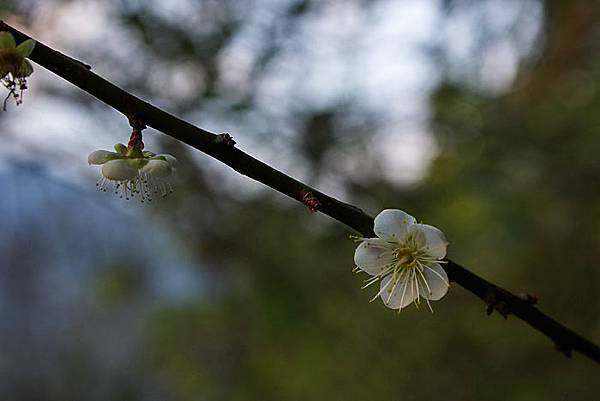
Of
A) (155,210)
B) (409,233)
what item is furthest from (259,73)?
(409,233)

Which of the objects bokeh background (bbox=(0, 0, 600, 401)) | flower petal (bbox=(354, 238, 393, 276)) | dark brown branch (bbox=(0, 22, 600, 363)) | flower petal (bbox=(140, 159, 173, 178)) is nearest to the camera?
dark brown branch (bbox=(0, 22, 600, 363))

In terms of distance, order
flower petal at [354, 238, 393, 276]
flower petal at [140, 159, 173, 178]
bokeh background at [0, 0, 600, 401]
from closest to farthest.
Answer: flower petal at [140, 159, 173, 178] → flower petal at [354, 238, 393, 276] → bokeh background at [0, 0, 600, 401]

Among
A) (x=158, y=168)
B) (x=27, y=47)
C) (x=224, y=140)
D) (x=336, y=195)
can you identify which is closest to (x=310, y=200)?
(x=224, y=140)

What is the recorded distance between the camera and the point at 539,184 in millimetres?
2365

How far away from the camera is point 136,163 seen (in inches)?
31.8

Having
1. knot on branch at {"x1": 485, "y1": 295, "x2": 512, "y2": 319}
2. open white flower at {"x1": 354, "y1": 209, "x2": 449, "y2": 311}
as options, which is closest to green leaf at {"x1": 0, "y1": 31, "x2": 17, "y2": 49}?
open white flower at {"x1": 354, "y1": 209, "x2": 449, "y2": 311}

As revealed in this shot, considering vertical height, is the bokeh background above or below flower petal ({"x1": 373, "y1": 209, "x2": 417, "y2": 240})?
above

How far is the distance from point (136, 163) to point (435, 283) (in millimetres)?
398

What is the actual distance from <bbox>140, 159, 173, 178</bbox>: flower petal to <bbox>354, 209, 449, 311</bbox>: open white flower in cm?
25

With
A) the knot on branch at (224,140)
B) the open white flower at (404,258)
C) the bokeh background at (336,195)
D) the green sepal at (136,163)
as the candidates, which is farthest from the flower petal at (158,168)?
the bokeh background at (336,195)

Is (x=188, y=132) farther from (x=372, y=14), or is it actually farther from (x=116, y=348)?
(x=116, y=348)

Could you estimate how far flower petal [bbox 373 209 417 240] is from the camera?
85 cm

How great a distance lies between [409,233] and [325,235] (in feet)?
4.95

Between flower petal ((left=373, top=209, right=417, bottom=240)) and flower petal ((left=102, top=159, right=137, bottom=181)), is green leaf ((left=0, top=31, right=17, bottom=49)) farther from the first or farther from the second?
flower petal ((left=373, top=209, right=417, bottom=240))
